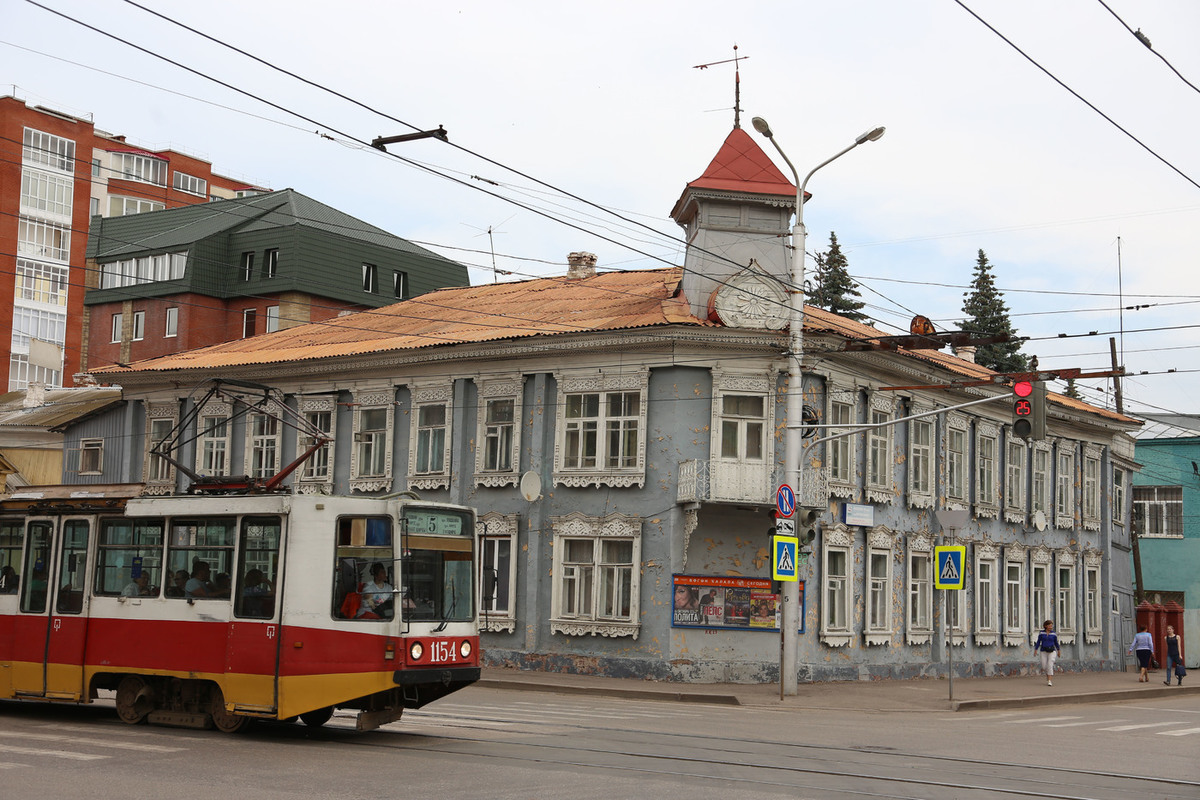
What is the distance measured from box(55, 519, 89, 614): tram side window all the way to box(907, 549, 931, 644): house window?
2254 centimetres

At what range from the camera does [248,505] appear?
1587 centimetres

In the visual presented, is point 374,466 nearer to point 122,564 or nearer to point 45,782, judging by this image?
point 122,564

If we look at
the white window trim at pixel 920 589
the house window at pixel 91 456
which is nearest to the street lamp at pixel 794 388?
the white window trim at pixel 920 589

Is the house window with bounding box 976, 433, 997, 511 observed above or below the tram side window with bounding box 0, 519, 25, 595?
above

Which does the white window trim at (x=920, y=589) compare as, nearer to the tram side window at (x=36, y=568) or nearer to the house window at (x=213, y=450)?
the house window at (x=213, y=450)

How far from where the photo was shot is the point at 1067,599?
139 feet

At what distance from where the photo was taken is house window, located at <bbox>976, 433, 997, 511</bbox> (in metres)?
38.5

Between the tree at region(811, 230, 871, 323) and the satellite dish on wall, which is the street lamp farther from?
the tree at region(811, 230, 871, 323)

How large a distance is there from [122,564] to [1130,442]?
3855 centimetres

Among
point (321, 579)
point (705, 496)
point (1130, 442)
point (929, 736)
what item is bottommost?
point (929, 736)

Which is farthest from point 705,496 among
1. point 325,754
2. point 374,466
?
point 325,754

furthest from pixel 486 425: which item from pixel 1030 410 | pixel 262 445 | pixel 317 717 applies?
pixel 317 717

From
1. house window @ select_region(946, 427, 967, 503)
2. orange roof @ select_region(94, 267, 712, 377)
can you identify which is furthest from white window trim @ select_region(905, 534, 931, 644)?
orange roof @ select_region(94, 267, 712, 377)

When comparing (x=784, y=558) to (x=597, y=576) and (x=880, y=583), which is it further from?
(x=880, y=583)
